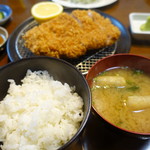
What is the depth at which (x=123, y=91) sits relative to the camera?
1.66 m

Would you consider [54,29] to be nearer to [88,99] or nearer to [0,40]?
[0,40]

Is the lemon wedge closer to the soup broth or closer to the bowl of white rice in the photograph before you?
the bowl of white rice

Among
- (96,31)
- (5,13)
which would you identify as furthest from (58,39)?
(5,13)

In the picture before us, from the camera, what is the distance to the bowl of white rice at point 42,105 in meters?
1.21

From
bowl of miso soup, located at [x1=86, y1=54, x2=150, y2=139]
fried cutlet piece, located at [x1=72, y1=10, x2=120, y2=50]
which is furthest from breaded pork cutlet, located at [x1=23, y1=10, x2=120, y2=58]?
bowl of miso soup, located at [x1=86, y1=54, x2=150, y2=139]

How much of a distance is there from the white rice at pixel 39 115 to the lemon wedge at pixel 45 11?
1.32 meters

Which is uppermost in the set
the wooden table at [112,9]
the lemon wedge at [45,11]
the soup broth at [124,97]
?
the lemon wedge at [45,11]

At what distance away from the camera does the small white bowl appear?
96.0 inches

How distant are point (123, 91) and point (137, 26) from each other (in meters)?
1.53

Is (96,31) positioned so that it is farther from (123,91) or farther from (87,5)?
Result: (87,5)

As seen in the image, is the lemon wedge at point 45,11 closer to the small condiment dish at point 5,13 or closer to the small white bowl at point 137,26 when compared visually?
the small condiment dish at point 5,13

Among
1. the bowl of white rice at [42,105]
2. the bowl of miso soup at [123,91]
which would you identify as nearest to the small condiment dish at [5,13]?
the bowl of white rice at [42,105]

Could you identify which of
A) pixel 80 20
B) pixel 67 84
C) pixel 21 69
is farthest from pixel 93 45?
pixel 21 69

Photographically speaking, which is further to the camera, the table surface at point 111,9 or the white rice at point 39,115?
the table surface at point 111,9
